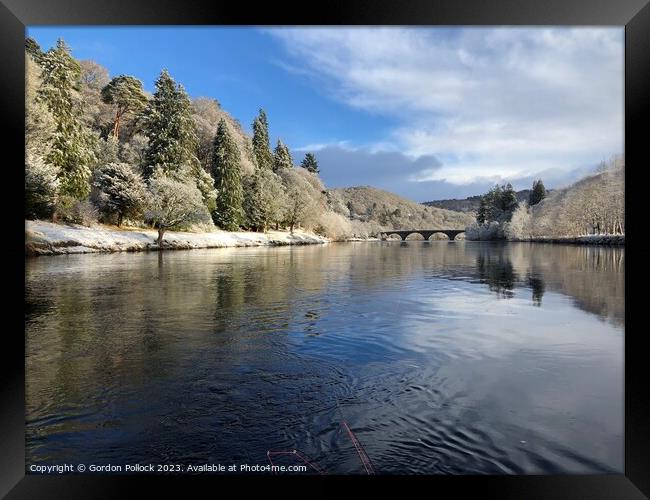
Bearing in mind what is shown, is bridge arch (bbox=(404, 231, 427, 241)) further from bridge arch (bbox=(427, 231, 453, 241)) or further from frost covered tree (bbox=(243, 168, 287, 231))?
frost covered tree (bbox=(243, 168, 287, 231))

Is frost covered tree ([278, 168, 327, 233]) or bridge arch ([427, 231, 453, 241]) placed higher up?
frost covered tree ([278, 168, 327, 233])

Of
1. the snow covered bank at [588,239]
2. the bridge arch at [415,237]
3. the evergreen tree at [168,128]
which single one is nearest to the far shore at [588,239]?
the snow covered bank at [588,239]

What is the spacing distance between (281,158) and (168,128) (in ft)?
56.6

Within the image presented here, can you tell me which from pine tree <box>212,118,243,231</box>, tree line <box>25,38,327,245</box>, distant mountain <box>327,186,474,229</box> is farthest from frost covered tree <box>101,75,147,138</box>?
distant mountain <box>327,186,474,229</box>

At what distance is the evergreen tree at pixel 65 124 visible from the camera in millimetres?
22016

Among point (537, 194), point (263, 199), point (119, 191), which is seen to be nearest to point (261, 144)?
point (263, 199)

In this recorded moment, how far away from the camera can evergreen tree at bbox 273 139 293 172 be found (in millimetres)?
49969

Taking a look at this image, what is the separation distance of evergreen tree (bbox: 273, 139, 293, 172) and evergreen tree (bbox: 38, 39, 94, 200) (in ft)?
85.8

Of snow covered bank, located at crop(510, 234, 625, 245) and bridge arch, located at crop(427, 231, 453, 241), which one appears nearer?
snow covered bank, located at crop(510, 234, 625, 245)

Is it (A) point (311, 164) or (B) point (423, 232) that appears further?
(B) point (423, 232)

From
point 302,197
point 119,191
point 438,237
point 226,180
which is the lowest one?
point 438,237

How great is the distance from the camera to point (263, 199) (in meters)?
45.2

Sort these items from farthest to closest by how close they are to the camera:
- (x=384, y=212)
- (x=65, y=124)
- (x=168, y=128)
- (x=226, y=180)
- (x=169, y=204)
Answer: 1. (x=384, y=212)
2. (x=226, y=180)
3. (x=168, y=128)
4. (x=169, y=204)
5. (x=65, y=124)

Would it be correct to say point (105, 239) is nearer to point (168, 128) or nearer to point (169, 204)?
point (169, 204)
